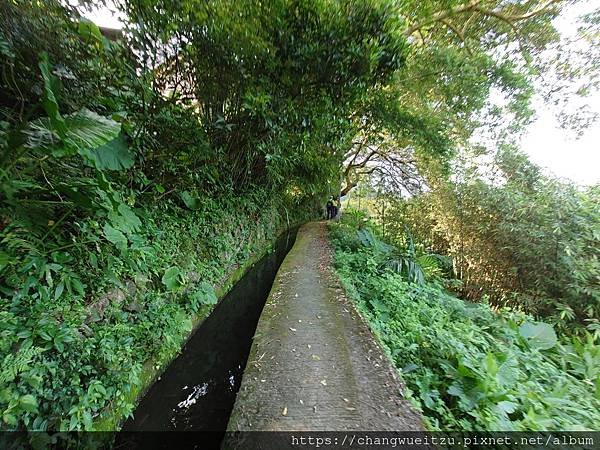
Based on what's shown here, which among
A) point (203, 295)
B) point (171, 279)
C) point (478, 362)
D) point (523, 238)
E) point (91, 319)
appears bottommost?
point (478, 362)

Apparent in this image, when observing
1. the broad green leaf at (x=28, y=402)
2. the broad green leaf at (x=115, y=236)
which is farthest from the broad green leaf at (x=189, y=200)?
the broad green leaf at (x=28, y=402)

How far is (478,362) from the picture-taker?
2260mm

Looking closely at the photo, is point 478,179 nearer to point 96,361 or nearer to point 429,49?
point 429,49

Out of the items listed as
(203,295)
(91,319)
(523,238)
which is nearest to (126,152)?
(91,319)

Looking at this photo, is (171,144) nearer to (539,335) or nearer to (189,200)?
(189,200)

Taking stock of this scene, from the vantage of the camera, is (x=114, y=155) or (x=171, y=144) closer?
(x=114, y=155)

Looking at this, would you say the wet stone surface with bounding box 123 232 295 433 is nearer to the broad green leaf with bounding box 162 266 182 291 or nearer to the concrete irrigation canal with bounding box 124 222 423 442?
the concrete irrigation canal with bounding box 124 222 423 442

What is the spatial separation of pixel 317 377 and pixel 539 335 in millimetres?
3063

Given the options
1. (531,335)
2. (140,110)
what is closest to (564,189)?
(531,335)

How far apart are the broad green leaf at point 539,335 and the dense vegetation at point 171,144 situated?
1.04 m

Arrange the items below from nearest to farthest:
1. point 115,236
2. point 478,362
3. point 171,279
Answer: point 115,236 < point 478,362 < point 171,279

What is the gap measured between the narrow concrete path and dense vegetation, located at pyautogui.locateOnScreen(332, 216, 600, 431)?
22cm

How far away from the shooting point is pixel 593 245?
3781 millimetres

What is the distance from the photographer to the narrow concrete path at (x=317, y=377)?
5.75ft
